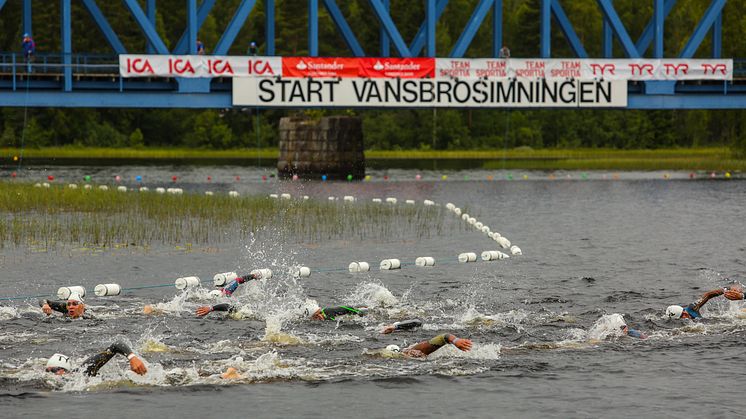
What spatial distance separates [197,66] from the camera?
56812 mm

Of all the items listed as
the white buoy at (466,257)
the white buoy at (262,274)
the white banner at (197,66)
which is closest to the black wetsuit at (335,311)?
the white buoy at (262,274)

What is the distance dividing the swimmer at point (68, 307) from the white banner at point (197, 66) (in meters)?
32.4

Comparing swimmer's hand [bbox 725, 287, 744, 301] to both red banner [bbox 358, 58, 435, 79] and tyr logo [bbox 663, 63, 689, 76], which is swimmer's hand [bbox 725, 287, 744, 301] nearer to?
red banner [bbox 358, 58, 435, 79]

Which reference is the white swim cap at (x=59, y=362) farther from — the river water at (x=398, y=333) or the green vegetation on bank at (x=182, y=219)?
the green vegetation on bank at (x=182, y=219)

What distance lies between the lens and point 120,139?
118 meters

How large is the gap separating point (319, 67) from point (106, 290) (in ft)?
112

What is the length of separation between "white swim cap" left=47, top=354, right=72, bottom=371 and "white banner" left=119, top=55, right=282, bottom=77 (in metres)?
37.2

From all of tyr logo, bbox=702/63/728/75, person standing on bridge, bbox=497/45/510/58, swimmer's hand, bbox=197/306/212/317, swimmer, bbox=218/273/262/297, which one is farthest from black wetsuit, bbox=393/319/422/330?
tyr logo, bbox=702/63/728/75

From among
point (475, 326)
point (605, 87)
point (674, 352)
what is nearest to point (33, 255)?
point (475, 326)

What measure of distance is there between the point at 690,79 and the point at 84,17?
7103 centimetres

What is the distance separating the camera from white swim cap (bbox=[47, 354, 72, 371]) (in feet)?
62.5

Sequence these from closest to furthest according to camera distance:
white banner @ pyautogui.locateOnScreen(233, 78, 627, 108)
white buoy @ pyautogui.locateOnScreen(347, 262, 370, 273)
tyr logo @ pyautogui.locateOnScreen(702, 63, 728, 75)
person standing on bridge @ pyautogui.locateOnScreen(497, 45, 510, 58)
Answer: white buoy @ pyautogui.locateOnScreen(347, 262, 370, 273)
white banner @ pyautogui.locateOnScreen(233, 78, 627, 108)
person standing on bridge @ pyautogui.locateOnScreen(497, 45, 510, 58)
tyr logo @ pyautogui.locateOnScreen(702, 63, 728, 75)

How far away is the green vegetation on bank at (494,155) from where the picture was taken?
91.4 meters

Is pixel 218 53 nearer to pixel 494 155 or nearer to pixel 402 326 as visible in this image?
pixel 402 326
